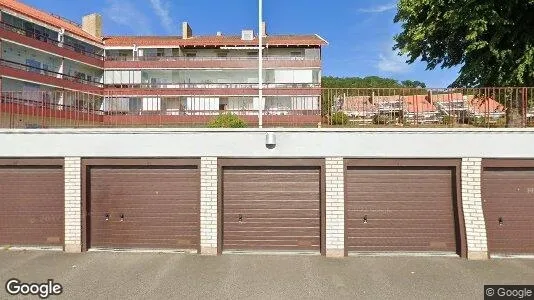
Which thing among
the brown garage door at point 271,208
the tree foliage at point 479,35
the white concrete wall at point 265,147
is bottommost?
the brown garage door at point 271,208

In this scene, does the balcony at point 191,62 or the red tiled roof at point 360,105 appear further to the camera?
the balcony at point 191,62

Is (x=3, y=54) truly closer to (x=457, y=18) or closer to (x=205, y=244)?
(x=205, y=244)

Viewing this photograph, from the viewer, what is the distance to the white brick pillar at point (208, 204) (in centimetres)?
810

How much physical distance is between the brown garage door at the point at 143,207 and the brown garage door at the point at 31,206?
32.2 inches

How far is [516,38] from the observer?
12.4 m

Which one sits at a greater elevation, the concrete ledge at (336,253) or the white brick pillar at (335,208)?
the white brick pillar at (335,208)

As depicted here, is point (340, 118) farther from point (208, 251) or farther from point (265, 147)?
point (208, 251)

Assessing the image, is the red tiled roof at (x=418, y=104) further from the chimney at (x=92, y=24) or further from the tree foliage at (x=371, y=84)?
the chimney at (x=92, y=24)

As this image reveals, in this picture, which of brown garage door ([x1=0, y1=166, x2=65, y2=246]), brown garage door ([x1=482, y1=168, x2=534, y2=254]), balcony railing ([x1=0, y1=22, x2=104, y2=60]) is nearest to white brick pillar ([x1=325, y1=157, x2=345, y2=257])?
brown garage door ([x1=482, y1=168, x2=534, y2=254])

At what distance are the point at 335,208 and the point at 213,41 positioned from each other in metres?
40.0

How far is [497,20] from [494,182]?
6520 millimetres

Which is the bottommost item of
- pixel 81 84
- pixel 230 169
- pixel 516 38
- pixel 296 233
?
pixel 296 233

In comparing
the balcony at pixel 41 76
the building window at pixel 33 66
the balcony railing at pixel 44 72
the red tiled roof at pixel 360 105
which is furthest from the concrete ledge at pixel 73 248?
the building window at pixel 33 66

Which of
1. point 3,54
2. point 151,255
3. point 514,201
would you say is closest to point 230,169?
point 151,255
